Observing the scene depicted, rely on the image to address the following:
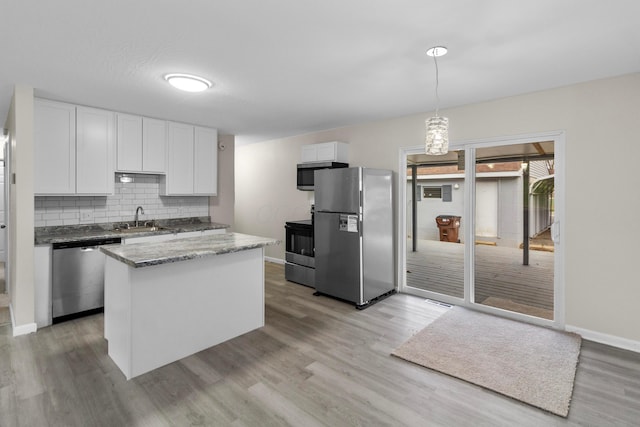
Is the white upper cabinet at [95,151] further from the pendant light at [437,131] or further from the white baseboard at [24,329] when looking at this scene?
the pendant light at [437,131]

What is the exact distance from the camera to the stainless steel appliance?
15.6 ft

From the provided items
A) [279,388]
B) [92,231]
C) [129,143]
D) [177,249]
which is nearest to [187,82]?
[177,249]

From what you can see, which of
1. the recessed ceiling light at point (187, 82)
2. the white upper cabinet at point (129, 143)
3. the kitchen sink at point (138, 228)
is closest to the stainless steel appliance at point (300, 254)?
the kitchen sink at point (138, 228)

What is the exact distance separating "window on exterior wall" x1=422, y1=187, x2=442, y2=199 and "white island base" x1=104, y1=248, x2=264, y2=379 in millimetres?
2551

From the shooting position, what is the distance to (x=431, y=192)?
4.46 m

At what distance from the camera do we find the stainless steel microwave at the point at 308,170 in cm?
488

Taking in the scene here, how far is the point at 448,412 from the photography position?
2086mm

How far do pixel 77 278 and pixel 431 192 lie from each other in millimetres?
4404

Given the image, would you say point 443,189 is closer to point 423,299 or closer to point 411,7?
point 423,299

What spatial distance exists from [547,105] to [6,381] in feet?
17.2

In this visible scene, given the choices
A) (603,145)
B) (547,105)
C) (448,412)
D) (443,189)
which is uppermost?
(547,105)

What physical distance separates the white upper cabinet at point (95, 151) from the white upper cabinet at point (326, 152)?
263 centimetres

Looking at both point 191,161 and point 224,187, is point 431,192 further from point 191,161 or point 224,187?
point 191,161

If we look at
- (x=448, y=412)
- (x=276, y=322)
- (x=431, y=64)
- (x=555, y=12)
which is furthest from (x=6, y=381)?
(x=555, y=12)
